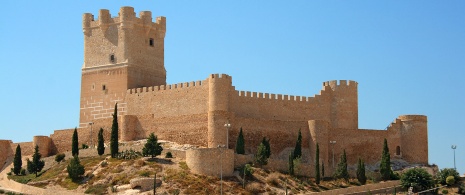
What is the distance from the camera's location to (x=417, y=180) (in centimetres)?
7762

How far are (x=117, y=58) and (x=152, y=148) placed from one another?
38.6ft

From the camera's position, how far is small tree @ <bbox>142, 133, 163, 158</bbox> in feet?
252

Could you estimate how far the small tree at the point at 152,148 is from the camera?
252 feet

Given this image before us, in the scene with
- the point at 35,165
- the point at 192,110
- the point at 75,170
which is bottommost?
the point at 75,170

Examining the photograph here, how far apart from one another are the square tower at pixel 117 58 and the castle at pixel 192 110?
0.07 meters

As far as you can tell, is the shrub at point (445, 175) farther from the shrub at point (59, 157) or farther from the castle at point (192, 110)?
the shrub at point (59, 157)

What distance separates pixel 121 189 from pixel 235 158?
7.76 m

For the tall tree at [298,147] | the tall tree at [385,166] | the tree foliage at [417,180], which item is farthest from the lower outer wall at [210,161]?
the tree foliage at [417,180]

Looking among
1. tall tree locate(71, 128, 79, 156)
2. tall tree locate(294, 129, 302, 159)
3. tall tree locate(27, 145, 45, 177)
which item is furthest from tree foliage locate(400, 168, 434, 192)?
tall tree locate(27, 145, 45, 177)

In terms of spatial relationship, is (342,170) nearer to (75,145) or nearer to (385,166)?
(385,166)

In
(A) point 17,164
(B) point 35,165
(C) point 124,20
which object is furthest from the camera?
(C) point 124,20

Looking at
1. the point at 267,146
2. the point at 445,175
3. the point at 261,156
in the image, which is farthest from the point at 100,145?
the point at 445,175

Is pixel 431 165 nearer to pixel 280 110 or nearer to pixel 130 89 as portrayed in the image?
pixel 280 110

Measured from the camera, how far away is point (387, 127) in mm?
84750
